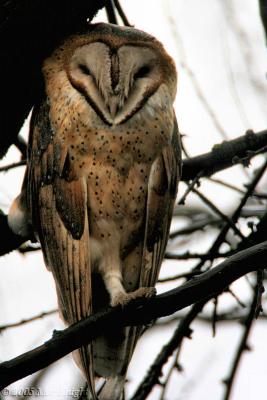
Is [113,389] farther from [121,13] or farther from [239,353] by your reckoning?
[121,13]

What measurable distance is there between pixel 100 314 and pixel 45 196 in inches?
37.4

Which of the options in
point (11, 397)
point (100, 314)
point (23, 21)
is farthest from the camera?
point (11, 397)

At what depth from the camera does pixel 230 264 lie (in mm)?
2207

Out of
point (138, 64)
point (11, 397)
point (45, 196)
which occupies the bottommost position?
point (11, 397)

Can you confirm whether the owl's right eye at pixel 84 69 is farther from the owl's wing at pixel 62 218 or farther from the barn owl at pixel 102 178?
the owl's wing at pixel 62 218

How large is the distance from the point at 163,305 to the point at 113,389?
39.5 inches

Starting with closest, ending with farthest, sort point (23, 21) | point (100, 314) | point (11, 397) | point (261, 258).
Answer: point (261, 258) → point (100, 314) → point (23, 21) → point (11, 397)

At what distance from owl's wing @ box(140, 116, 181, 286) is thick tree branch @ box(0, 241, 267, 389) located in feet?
2.66

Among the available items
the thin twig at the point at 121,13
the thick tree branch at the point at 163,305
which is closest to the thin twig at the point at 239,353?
the thick tree branch at the point at 163,305

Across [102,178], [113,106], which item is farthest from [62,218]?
[113,106]

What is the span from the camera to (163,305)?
7.57 feet

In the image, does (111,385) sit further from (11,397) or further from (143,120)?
(143,120)

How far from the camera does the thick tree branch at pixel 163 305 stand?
2.19m

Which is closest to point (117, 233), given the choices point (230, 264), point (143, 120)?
point (143, 120)
